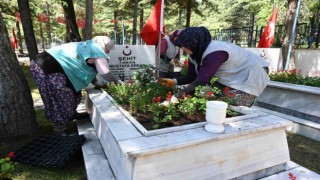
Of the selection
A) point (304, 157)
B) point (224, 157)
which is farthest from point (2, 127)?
point (304, 157)

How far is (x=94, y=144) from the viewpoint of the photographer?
3.08m

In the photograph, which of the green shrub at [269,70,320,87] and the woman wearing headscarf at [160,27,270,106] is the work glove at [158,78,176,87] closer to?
the woman wearing headscarf at [160,27,270,106]

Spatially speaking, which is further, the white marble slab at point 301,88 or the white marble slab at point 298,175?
the white marble slab at point 301,88

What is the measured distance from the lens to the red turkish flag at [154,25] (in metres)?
4.50

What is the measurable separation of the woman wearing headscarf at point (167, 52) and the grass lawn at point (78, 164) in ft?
7.61

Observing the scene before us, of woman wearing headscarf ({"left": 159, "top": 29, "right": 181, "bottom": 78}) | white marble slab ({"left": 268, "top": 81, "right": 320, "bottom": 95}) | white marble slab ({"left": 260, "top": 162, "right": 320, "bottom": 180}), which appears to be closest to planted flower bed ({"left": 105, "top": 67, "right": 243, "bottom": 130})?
white marble slab ({"left": 260, "top": 162, "right": 320, "bottom": 180})

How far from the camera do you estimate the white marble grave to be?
73.7 inches

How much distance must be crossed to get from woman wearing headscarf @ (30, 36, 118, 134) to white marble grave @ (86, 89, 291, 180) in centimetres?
92

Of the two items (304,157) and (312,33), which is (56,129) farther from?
(312,33)

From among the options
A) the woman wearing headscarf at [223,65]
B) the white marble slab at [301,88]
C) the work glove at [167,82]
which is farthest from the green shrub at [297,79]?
the work glove at [167,82]

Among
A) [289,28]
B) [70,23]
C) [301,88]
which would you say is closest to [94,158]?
[301,88]

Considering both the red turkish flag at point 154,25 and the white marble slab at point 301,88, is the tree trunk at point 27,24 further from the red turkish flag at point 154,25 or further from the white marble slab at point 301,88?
the white marble slab at point 301,88

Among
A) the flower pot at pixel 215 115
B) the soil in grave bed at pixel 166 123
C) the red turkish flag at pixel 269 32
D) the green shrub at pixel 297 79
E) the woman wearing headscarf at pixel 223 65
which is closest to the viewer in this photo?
the flower pot at pixel 215 115

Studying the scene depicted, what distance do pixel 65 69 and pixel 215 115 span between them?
2127 millimetres
